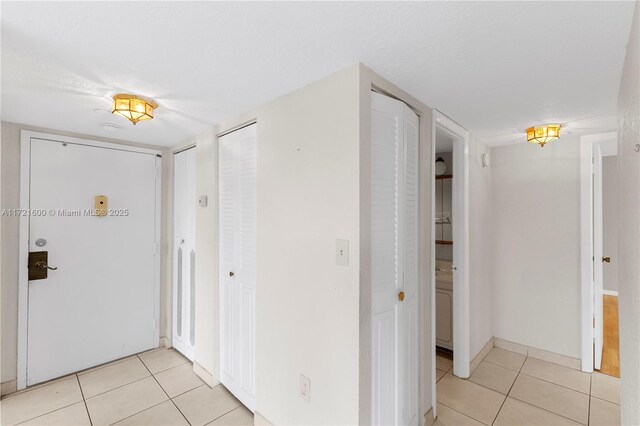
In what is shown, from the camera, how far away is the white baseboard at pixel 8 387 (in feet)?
7.52

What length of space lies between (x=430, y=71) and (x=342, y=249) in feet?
3.47

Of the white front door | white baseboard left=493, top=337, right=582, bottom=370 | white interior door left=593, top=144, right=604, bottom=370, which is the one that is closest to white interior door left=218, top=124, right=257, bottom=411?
the white front door

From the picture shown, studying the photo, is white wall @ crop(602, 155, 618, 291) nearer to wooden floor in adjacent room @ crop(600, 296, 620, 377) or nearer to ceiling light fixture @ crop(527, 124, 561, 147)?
wooden floor in adjacent room @ crop(600, 296, 620, 377)

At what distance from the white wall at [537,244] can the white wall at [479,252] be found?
12 centimetres

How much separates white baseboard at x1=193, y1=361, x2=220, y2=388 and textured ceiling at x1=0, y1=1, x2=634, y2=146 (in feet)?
7.33

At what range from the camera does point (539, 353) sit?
9.49 feet

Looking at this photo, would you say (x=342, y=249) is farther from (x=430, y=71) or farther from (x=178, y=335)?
(x=178, y=335)

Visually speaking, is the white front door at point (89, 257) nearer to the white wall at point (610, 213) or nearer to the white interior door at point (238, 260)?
the white interior door at point (238, 260)

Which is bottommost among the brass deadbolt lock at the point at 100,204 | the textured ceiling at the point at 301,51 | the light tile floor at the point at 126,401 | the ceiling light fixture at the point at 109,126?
the light tile floor at the point at 126,401

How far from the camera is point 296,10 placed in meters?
1.04

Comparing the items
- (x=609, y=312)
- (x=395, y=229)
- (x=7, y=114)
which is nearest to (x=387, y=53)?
(x=395, y=229)

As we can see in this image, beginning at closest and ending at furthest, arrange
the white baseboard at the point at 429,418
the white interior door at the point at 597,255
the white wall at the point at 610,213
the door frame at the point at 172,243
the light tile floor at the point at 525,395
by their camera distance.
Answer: the white baseboard at the point at 429,418 < the light tile floor at the point at 525,395 < the white interior door at the point at 597,255 < the door frame at the point at 172,243 < the white wall at the point at 610,213

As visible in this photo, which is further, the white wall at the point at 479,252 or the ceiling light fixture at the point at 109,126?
the white wall at the point at 479,252

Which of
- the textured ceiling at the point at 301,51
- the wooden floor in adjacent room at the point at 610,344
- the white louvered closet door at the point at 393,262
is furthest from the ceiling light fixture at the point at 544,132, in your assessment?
the wooden floor in adjacent room at the point at 610,344
